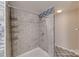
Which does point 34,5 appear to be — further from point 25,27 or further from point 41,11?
point 25,27

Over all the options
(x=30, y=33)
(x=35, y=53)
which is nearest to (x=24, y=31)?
(x=30, y=33)

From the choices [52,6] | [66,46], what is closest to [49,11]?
[52,6]

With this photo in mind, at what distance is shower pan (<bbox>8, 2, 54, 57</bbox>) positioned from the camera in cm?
147

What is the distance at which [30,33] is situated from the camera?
4.85 feet

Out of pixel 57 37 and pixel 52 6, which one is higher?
pixel 52 6

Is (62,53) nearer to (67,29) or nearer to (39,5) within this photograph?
(67,29)

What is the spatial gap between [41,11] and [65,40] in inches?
15.7

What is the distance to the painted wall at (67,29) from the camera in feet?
4.76

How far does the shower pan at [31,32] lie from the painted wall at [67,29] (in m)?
0.06

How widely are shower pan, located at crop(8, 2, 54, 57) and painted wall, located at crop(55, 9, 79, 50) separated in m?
0.06

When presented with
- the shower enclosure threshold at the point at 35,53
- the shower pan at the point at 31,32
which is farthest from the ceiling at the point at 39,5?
the shower enclosure threshold at the point at 35,53

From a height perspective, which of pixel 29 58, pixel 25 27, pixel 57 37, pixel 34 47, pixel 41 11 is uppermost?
→ pixel 41 11

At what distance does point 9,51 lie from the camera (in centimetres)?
147

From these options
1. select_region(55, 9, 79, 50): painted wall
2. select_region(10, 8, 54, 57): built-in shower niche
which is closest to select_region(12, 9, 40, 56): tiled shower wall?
select_region(10, 8, 54, 57): built-in shower niche
